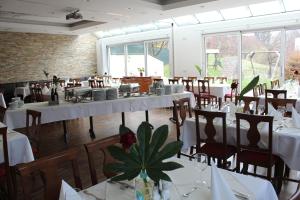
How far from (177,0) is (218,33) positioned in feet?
9.27

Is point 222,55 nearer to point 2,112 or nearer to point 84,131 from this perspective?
point 84,131

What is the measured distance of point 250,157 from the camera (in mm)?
2875

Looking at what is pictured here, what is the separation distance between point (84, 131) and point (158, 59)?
619 cm

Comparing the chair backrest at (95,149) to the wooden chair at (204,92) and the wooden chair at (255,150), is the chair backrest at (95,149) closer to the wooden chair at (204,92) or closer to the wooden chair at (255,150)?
the wooden chair at (255,150)

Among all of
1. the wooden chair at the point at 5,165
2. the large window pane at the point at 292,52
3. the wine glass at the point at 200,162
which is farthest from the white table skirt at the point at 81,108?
the large window pane at the point at 292,52

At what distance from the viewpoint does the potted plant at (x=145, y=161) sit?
1.26 metres

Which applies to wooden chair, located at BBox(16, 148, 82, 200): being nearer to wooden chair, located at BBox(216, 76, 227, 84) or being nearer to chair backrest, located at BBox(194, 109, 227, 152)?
chair backrest, located at BBox(194, 109, 227, 152)

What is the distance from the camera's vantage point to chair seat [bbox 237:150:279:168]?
9.14 feet

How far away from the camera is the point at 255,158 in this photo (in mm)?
2850

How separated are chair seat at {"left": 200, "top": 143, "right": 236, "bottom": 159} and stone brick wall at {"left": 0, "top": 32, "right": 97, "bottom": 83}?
398 inches

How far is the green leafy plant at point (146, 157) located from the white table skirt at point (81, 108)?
3.47 meters

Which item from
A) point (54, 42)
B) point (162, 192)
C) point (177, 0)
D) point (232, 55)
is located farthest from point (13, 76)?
point (162, 192)

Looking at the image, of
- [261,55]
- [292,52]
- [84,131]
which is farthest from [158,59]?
[84,131]

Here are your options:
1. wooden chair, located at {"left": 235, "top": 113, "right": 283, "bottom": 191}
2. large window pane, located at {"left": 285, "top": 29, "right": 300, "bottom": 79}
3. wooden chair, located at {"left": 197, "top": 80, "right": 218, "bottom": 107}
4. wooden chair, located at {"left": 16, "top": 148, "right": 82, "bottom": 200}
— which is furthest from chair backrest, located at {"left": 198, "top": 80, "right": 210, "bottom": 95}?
wooden chair, located at {"left": 16, "top": 148, "right": 82, "bottom": 200}
